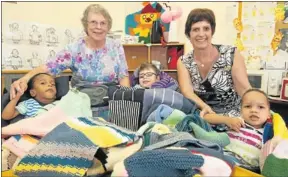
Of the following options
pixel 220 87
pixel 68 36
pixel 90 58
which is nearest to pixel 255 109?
pixel 220 87

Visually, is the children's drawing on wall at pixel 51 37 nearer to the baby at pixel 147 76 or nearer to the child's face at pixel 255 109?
the baby at pixel 147 76

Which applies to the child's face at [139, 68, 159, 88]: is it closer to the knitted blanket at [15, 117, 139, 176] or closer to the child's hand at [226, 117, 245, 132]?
the child's hand at [226, 117, 245, 132]

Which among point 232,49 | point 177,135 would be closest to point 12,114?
point 177,135

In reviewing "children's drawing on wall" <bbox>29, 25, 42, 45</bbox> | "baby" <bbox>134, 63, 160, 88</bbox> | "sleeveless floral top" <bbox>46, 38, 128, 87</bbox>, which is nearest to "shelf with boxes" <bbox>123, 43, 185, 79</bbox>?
"children's drawing on wall" <bbox>29, 25, 42, 45</bbox>

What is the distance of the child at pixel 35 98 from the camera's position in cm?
119

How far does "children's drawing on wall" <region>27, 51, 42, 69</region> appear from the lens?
9.12ft

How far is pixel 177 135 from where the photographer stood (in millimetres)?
816

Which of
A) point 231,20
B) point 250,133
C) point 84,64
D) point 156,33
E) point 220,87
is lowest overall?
point 250,133

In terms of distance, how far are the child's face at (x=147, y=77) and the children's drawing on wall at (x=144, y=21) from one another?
193cm

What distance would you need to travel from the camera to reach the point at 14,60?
8.63ft

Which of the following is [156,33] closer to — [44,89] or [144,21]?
[144,21]

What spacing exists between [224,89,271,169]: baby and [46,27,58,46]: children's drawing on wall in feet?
7.22

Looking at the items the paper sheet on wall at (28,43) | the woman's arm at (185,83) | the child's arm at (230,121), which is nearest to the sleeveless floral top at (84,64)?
the woman's arm at (185,83)

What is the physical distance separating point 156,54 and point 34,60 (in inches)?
57.6
